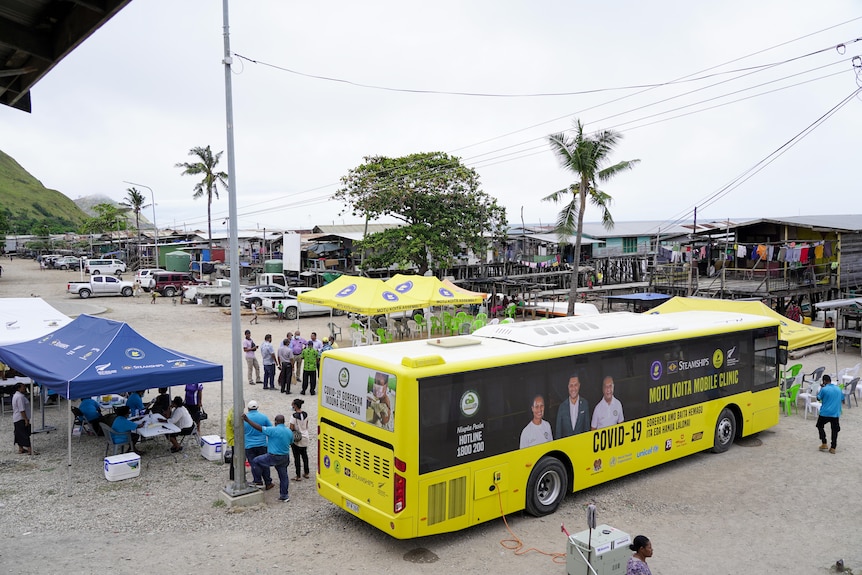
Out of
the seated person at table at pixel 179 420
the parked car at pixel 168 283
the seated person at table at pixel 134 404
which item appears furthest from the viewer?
the parked car at pixel 168 283

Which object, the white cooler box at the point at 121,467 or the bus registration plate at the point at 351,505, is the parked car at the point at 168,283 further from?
the bus registration plate at the point at 351,505

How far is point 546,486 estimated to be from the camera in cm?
900

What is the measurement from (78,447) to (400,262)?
2309cm

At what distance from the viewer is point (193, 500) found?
952 centimetres

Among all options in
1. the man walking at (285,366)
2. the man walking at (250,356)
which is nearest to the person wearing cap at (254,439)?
the man walking at (285,366)

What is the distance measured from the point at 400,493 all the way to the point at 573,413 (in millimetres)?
3003

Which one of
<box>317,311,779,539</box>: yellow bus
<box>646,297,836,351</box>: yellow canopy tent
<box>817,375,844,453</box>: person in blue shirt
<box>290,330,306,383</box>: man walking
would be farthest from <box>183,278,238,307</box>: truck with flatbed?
<box>817,375,844,453</box>: person in blue shirt

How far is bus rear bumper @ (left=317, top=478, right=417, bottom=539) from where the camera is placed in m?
7.42

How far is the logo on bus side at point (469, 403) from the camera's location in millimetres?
7836

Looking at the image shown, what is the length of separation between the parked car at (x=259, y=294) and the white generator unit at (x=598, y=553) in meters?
27.0

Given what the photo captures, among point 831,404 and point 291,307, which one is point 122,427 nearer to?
point 831,404

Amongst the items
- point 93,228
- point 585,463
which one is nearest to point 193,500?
point 585,463

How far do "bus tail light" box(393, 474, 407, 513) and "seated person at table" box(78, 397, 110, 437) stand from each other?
24.9 ft

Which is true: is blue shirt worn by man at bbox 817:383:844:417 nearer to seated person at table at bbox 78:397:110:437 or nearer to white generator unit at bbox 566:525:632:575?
white generator unit at bbox 566:525:632:575
